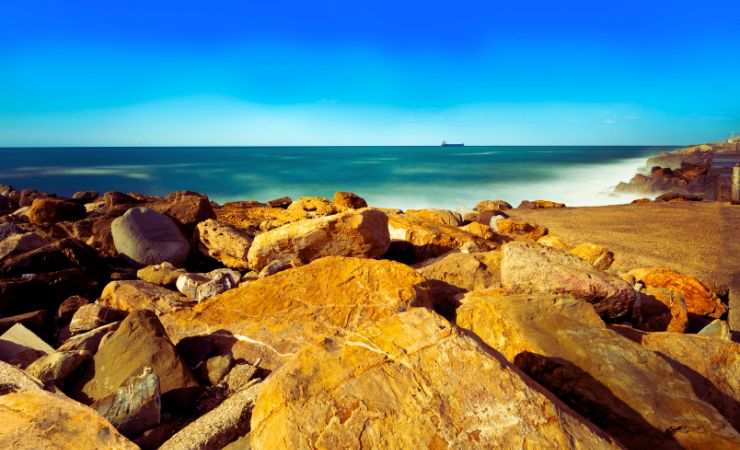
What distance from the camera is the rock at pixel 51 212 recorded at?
7449 millimetres

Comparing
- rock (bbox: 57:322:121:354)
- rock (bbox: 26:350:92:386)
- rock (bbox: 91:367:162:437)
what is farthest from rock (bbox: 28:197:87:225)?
rock (bbox: 91:367:162:437)

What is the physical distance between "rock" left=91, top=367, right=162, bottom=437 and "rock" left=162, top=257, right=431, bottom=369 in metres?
0.63

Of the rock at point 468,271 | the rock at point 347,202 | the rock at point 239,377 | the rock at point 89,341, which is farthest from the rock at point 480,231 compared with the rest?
the rock at point 89,341

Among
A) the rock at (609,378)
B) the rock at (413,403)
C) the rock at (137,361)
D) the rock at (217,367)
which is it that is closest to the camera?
the rock at (413,403)

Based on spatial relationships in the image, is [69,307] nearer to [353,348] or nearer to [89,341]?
[89,341]

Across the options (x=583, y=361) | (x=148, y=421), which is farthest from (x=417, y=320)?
(x=148, y=421)

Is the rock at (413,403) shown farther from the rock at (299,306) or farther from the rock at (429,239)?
the rock at (429,239)

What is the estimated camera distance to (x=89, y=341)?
2.73 m

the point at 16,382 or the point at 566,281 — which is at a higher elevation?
the point at 566,281

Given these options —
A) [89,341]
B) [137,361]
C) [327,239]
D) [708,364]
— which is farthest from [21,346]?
[708,364]

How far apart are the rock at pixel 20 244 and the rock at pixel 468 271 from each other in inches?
156

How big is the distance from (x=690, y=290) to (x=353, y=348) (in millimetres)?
3658

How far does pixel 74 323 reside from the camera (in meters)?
3.11

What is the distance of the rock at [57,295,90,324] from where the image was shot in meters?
3.49
